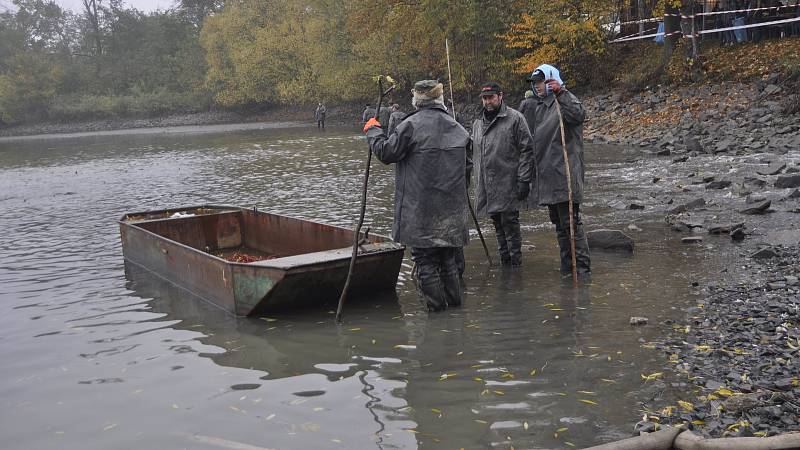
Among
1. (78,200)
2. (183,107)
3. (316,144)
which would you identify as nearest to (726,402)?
(78,200)

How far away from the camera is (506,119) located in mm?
7941

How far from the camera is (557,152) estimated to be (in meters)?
7.86

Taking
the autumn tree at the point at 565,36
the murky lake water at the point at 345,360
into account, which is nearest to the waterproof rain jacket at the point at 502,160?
the murky lake water at the point at 345,360

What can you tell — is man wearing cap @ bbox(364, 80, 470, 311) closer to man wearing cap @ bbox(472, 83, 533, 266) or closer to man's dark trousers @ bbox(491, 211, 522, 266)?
man wearing cap @ bbox(472, 83, 533, 266)

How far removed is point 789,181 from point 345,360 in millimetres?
8096

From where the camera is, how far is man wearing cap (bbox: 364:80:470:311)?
6609mm

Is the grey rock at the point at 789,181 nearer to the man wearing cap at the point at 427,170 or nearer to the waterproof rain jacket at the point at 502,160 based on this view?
the waterproof rain jacket at the point at 502,160

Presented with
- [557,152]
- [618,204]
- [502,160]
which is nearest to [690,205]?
[618,204]

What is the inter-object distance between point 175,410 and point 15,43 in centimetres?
8490

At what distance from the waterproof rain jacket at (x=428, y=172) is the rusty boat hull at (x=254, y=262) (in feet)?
2.86

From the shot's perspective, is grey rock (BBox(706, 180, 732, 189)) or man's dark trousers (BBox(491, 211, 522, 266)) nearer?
man's dark trousers (BBox(491, 211, 522, 266))

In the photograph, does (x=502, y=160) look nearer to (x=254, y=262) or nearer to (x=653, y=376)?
(x=254, y=262)

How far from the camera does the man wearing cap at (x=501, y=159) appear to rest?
7875 millimetres

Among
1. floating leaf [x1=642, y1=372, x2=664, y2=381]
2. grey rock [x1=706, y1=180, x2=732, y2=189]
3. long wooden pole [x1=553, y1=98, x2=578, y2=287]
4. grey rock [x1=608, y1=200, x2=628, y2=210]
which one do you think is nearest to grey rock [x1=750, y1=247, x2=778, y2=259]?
long wooden pole [x1=553, y1=98, x2=578, y2=287]
